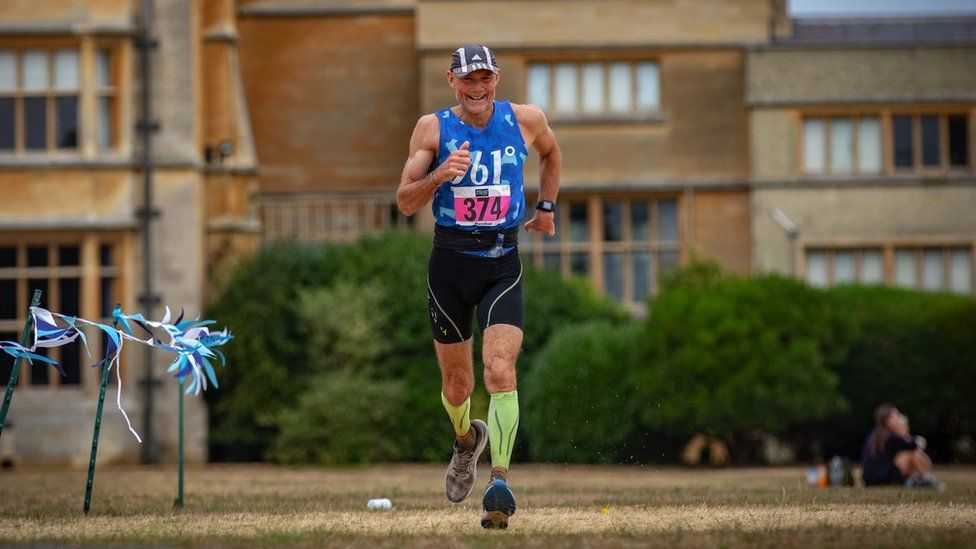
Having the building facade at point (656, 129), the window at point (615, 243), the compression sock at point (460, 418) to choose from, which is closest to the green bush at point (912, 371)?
the building facade at point (656, 129)

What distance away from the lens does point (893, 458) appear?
60.5ft

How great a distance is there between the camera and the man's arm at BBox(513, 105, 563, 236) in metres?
10.1

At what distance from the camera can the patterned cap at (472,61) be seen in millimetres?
9742

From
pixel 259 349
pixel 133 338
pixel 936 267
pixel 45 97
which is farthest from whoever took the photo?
pixel 936 267

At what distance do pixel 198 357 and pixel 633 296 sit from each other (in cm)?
1883

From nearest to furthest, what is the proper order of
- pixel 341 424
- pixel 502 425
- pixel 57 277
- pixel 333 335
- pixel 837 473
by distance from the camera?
pixel 502 425 < pixel 837 473 < pixel 341 424 < pixel 333 335 < pixel 57 277

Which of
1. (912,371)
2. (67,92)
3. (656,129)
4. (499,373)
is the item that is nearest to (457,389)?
(499,373)

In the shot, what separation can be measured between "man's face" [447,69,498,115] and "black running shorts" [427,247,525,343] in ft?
2.87

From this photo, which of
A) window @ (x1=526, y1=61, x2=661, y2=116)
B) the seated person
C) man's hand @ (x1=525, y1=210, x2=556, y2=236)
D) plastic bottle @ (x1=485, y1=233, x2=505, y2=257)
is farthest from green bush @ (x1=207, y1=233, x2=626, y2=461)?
plastic bottle @ (x1=485, y1=233, x2=505, y2=257)

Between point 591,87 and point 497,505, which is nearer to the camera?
point 497,505

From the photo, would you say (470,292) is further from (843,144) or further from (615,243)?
(843,144)

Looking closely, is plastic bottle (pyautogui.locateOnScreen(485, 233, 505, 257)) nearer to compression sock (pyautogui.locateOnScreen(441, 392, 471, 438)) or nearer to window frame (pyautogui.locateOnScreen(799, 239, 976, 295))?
compression sock (pyautogui.locateOnScreen(441, 392, 471, 438))

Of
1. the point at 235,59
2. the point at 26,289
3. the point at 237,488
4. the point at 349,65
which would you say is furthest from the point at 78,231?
the point at 237,488

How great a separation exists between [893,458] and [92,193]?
13130 mm
